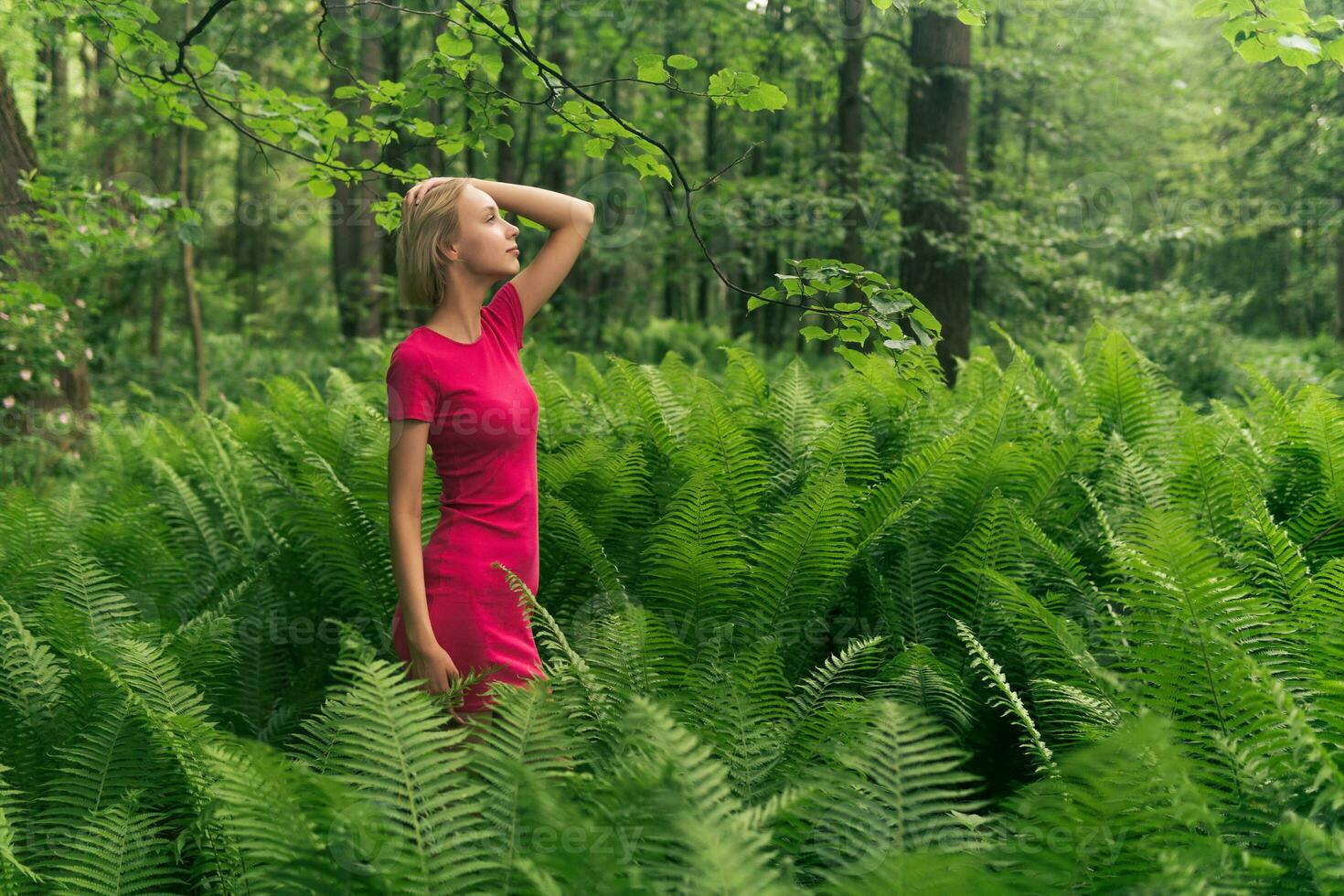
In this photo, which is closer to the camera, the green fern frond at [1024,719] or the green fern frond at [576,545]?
the green fern frond at [1024,719]

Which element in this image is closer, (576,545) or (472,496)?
(472,496)

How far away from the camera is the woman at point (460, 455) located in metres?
2.16

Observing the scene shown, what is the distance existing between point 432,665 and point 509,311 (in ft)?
2.93

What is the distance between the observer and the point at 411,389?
217 cm

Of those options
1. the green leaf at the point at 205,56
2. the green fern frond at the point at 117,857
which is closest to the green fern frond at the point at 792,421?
the green fern frond at the point at 117,857

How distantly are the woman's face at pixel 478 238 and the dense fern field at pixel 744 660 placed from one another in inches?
34.4

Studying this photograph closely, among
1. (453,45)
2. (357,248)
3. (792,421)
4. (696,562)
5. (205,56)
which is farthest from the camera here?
(357,248)

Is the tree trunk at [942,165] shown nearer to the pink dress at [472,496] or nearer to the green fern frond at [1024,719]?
the green fern frond at [1024,719]

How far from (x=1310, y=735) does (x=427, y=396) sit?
1.76m

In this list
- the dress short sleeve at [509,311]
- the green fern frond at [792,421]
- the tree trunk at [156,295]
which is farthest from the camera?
the tree trunk at [156,295]

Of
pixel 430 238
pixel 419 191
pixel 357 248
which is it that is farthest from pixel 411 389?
pixel 357 248

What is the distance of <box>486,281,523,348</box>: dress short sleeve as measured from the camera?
2471 millimetres

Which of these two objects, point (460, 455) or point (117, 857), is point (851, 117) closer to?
point (460, 455)

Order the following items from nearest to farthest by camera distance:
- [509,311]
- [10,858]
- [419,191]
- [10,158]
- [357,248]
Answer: [10,858], [419,191], [509,311], [10,158], [357,248]
